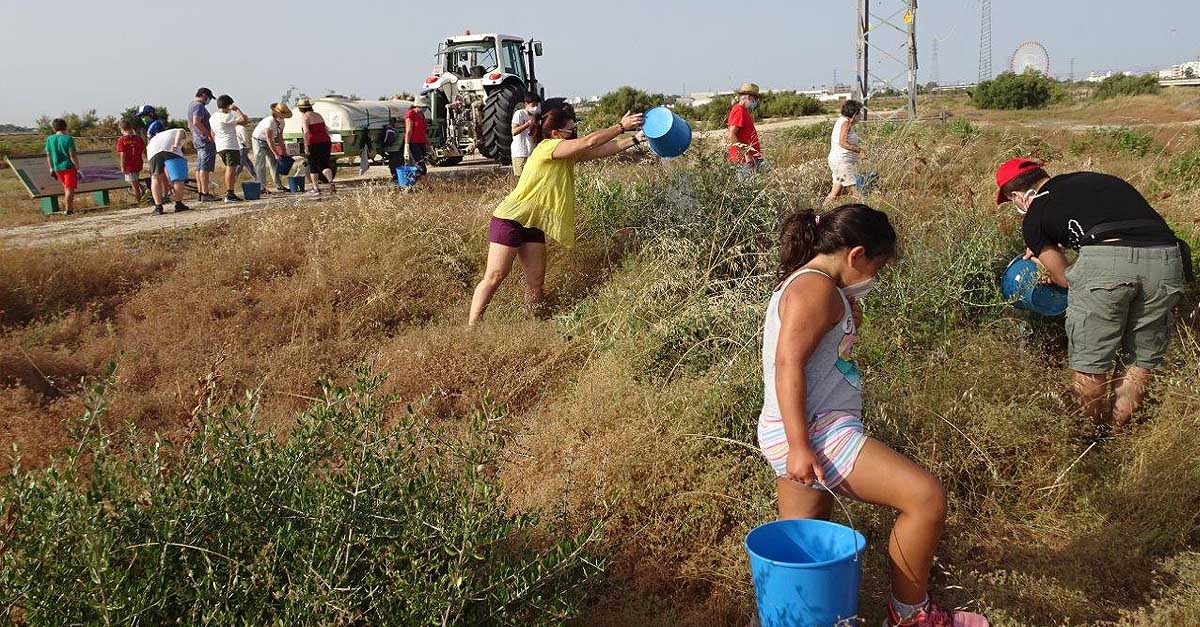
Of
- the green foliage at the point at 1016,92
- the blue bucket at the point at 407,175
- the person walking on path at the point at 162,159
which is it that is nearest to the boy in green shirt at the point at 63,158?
the person walking on path at the point at 162,159

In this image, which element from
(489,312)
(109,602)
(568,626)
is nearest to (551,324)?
(489,312)

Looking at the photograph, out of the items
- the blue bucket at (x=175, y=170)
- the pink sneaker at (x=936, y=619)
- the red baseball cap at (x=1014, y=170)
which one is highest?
the blue bucket at (x=175, y=170)

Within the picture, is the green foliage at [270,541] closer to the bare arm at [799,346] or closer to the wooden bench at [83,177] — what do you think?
the bare arm at [799,346]

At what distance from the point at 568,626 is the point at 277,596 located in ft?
3.40

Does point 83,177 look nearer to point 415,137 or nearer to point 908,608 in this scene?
point 415,137

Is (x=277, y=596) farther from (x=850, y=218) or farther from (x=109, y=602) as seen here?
(x=850, y=218)

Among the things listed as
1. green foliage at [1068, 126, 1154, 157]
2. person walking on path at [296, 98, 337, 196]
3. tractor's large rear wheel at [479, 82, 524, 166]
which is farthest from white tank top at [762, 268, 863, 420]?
tractor's large rear wheel at [479, 82, 524, 166]

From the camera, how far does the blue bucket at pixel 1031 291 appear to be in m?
4.79

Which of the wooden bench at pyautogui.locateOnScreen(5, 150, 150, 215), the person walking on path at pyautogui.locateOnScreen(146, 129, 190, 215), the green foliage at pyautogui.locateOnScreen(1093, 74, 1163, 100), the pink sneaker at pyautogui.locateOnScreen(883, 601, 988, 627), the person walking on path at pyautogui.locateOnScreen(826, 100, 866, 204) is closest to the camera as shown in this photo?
the pink sneaker at pyautogui.locateOnScreen(883, 601, 988, 627)

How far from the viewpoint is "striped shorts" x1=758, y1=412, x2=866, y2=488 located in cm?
260

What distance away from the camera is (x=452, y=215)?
7570 millimetres

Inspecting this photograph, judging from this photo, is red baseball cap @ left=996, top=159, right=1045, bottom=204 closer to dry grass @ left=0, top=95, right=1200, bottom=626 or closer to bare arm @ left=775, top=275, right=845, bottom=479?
dry grass @ left=0, top=95, right=1200, bottom=626

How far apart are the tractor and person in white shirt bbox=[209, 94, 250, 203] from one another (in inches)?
176

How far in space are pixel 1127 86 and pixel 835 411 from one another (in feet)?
113
